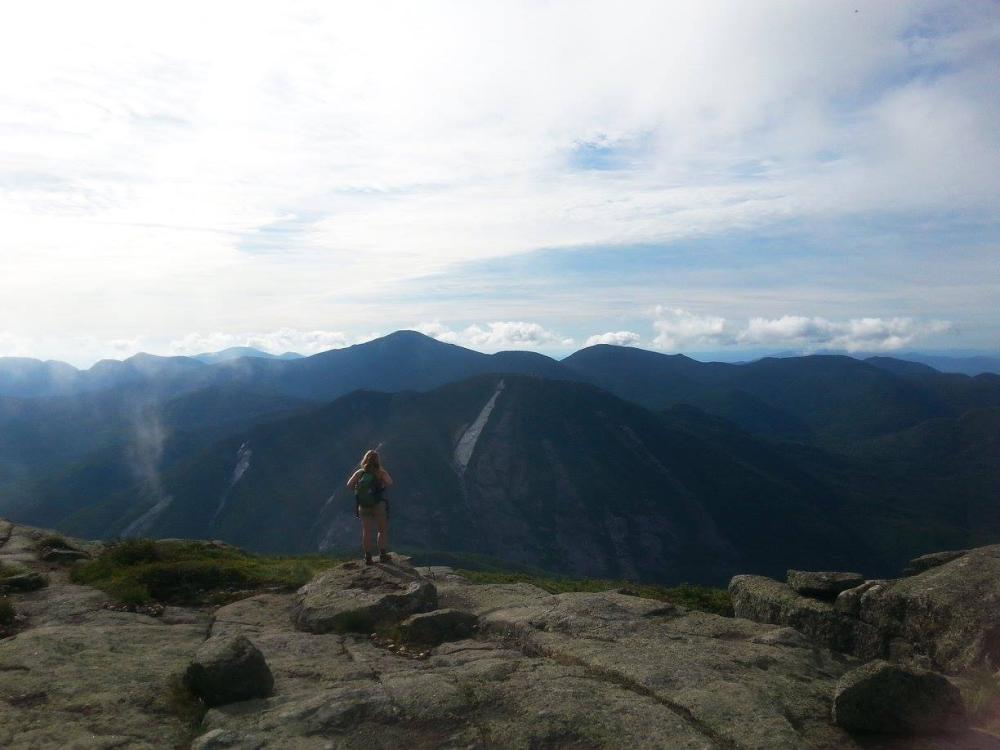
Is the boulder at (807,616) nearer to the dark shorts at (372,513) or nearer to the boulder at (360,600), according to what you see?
the boulder at (360,600)

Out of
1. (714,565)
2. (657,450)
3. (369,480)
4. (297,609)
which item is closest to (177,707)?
(297,609)

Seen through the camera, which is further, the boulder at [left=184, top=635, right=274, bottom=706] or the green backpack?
the green backpack

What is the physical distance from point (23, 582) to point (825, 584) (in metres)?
21.3

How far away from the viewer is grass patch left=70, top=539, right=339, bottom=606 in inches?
664

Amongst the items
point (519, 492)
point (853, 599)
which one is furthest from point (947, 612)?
point (519, 492)

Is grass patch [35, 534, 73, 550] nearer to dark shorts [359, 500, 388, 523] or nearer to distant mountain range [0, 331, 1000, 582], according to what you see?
dark shorts [359, 500, 388, 523]

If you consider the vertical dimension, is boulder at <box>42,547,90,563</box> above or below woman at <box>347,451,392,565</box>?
below

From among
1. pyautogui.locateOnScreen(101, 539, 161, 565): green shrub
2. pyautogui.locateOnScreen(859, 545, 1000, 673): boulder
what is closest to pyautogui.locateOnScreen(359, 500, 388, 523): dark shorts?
pyautogui.locateOnScreen(101, 539, 161, 565): green shrub

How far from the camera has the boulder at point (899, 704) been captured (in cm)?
902

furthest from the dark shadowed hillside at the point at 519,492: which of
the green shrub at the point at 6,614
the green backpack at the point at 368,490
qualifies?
the green shrub at the point at 6,614

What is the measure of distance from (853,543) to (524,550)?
89510 mm

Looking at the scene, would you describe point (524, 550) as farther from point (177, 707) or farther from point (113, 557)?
point (177, 707)

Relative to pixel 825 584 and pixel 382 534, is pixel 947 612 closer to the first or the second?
pixel 825 584

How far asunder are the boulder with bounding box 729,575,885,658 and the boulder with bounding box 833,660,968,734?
191 inches
